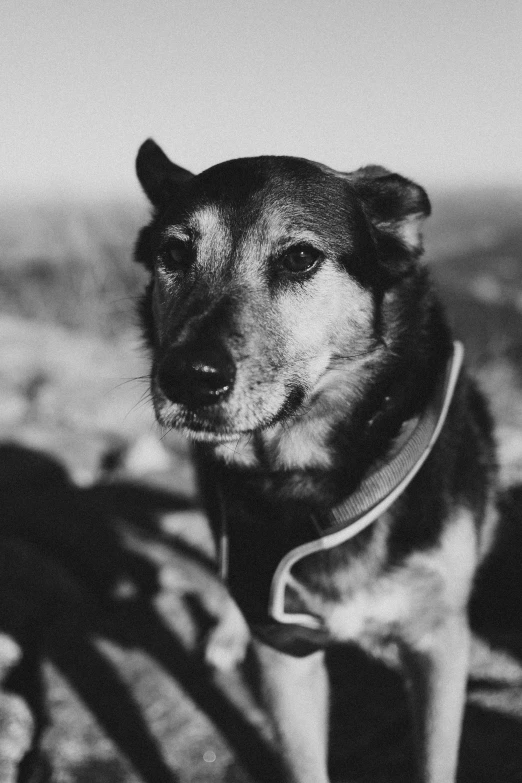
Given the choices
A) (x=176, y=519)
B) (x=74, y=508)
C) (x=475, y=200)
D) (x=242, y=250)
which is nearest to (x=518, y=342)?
(x=176, y=519)

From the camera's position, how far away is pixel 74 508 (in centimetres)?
378

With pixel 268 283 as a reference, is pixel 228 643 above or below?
below

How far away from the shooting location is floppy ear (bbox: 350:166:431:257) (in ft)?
7.58

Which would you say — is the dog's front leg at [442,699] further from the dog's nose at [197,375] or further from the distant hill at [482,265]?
the distant hill at [482,265]

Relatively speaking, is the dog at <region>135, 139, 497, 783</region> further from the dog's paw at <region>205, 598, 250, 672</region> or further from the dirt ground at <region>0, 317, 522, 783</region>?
the dog's paw at <region>205, 598, 250, 672</region>

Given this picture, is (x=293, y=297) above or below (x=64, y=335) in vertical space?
above

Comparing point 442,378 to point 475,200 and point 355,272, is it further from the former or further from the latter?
point 475,200

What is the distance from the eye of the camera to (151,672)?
2.80m

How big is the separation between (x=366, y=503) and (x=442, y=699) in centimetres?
66

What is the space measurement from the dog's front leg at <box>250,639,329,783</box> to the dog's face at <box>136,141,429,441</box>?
0.83 m

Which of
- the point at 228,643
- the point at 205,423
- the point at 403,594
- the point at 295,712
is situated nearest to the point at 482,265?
the point at 228,643

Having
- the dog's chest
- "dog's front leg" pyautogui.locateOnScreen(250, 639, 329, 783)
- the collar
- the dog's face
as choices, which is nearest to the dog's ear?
the dog's face

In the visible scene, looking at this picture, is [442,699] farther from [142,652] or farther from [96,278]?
[96,278]

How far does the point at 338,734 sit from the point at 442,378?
135 cm
